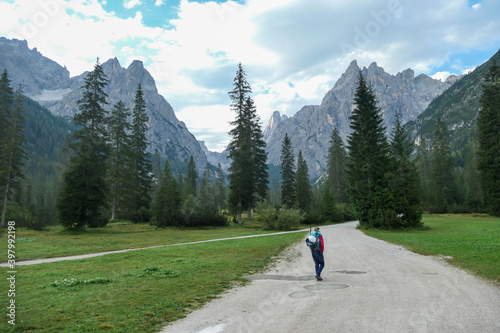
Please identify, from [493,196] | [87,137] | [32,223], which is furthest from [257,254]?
[493,196]

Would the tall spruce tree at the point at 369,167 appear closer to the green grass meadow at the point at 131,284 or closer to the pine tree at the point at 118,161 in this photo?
the green grass meadow at the point at 131,284

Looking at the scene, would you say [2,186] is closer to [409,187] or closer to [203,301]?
[203,301]

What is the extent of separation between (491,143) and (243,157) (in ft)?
135

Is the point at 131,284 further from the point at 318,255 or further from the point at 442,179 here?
the point at 442,179

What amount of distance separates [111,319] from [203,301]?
2.47 m

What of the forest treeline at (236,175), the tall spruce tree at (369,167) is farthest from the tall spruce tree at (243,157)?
the tall spruce tree at (369,167)

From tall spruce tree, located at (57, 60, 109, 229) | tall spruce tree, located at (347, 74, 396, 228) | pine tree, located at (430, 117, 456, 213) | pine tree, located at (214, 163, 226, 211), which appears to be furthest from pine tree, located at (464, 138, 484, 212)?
pine tree, located at (214, 163, 226, 211)

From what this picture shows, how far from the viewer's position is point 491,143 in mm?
44750

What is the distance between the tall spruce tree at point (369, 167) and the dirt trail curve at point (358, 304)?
22.8m

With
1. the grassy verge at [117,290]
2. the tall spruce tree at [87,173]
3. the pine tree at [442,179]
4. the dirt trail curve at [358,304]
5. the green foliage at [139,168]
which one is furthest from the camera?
the pine tree at [442,179]

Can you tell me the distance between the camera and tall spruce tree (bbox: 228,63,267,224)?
148 feet

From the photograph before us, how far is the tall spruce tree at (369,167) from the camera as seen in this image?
110 ft

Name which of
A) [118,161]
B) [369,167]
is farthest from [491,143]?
[118,161]

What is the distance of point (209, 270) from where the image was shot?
12.5 m
